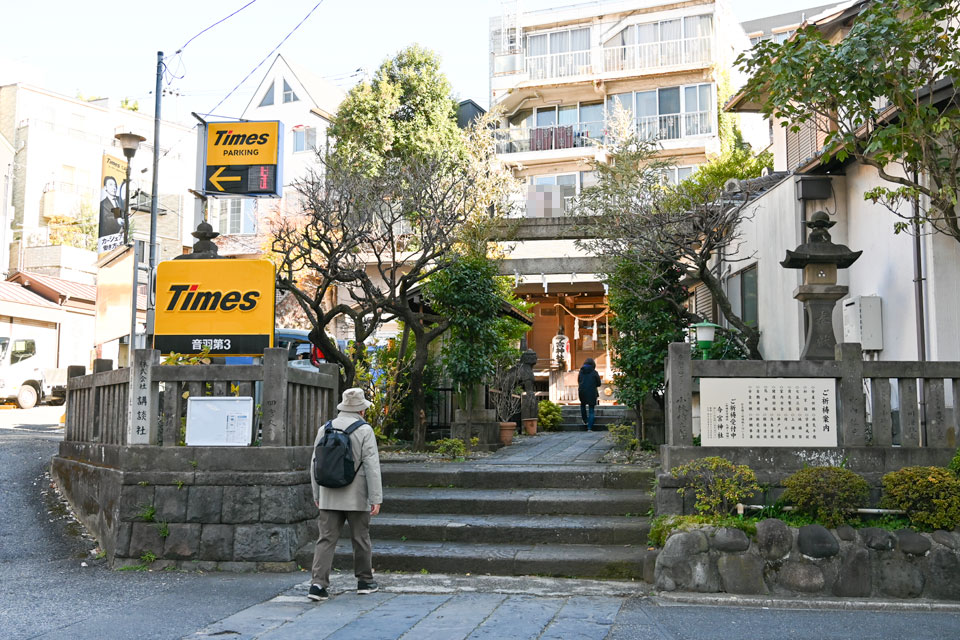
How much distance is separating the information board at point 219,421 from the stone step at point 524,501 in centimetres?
195

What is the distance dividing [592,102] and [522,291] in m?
8.98

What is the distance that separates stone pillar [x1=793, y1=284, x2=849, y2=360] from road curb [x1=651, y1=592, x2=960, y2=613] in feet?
10.9

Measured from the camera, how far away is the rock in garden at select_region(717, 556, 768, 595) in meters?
7.40

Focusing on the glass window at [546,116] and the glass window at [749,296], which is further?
the glass window at [546,116]

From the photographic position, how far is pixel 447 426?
15.9 meters

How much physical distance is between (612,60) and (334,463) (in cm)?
2747

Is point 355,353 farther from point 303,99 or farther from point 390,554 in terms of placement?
point 303,99

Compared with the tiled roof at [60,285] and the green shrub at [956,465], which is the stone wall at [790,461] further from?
the tiled roof at [60,285]

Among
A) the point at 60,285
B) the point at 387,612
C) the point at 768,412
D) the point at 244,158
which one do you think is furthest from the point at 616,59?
the point at 387,612

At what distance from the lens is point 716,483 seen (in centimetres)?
787

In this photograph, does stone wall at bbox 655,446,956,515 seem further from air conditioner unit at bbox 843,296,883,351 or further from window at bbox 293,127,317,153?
window at bbox 293,127,317,153

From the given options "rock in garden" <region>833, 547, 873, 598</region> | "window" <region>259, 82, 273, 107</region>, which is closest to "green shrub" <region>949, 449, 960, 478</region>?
"rock in garden" <region>833, 547, 873, 598</region>

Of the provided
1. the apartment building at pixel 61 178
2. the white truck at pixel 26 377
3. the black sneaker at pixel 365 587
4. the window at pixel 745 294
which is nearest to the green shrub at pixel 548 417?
the window at pixel 745 294

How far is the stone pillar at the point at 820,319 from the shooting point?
32.2 feet
